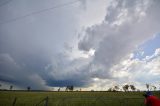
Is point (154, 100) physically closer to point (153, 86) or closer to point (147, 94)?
point (147, 94)

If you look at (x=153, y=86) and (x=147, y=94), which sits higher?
(x=153, y=86)

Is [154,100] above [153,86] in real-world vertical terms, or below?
below

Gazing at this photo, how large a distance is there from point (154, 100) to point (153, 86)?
173858 millimetres

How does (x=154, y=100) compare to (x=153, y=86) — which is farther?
(x=153, y=86)

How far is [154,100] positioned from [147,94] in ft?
1.72

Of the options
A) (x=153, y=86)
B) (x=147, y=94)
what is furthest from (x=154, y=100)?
(x=153, y=86)

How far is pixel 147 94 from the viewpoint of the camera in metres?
11.5

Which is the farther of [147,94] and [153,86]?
[153,86]

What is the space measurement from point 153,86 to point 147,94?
173558mm

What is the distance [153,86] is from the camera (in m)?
175

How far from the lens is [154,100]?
11.1m
